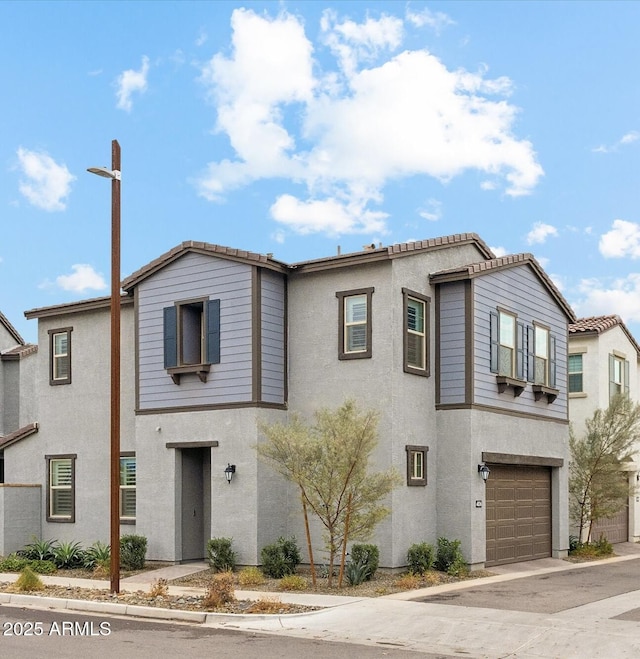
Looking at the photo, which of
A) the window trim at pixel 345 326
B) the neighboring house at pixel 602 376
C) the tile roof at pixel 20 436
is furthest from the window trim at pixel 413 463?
the tile roof at pixel 20 436

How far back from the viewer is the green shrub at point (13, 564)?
22.7 meters

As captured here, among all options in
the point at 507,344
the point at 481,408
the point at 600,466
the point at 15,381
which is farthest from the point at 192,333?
the point at 15,381

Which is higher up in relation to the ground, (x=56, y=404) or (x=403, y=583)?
(x=56, y=404)

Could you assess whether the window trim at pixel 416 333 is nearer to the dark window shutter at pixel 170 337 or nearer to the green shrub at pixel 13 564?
the dark window shutter at pixel 170 337

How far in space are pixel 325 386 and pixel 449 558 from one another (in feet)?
14.7

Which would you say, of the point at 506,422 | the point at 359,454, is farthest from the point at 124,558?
the point at 506,422

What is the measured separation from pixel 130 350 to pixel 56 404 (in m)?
3.06

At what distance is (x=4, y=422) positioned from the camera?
32594 mm

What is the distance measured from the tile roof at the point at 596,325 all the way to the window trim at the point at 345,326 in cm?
1124

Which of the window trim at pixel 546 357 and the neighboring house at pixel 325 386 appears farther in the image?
the window trim at pixel 546 357

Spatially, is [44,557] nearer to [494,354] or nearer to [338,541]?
[338,541]

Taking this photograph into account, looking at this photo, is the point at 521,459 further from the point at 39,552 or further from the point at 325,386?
the point at 39,552

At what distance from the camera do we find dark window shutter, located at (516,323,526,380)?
931 inches

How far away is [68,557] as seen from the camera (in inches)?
906
